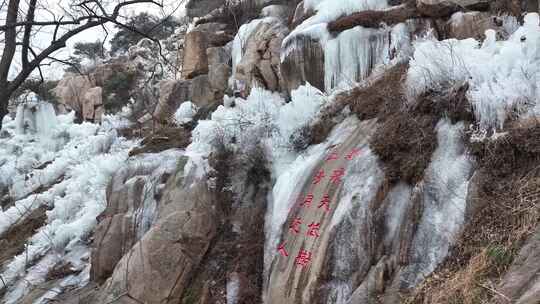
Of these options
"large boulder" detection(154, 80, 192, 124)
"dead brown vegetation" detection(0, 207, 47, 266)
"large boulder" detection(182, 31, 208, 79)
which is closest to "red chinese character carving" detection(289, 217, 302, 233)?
"dead brown vegetation" detection(0, 207, 47, 266)

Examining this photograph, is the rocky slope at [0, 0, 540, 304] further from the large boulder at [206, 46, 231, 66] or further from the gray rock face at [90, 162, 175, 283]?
the large boulder at [206, 46, 231, 66]

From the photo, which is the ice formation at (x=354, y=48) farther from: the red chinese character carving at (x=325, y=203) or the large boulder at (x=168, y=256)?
the red chinese character carving at (x=325, y=203)

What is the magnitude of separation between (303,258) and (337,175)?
911mm

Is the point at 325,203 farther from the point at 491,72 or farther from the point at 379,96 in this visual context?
the point at 491,72

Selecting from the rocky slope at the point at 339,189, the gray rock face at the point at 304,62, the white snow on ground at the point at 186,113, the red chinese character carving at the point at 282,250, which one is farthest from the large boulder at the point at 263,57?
the red chinese character carving at the point at 282,250

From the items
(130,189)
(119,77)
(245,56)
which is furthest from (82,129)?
(130,189)

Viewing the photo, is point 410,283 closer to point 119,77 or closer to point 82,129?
point 82,129

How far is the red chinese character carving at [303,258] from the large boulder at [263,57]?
6.13 metres

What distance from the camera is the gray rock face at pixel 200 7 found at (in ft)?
63.5

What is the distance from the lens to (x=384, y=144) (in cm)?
483

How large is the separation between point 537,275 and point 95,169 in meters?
8.07

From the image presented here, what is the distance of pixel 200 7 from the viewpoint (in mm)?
21391

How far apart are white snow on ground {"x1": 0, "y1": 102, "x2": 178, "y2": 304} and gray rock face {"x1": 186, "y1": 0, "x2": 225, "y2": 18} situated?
597 cm

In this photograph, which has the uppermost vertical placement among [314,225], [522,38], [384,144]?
[522,38]
